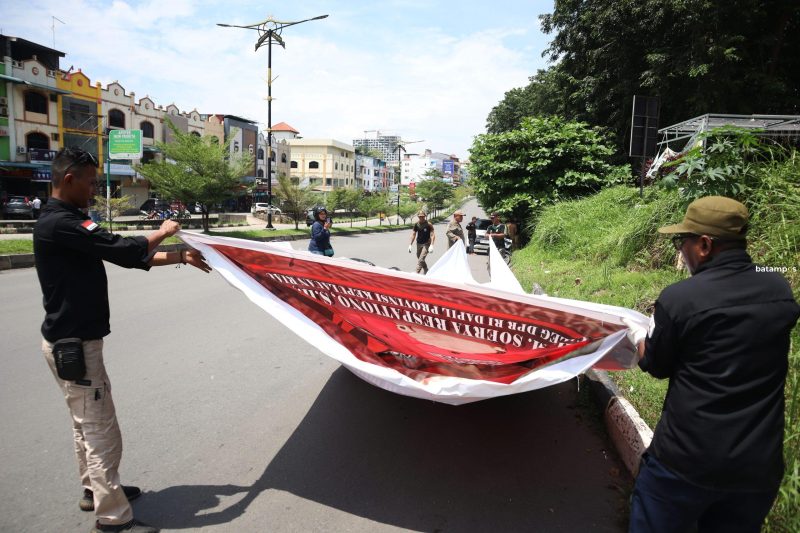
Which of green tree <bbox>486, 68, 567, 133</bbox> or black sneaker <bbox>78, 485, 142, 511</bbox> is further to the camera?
green tree <bbox>486, 68, 567, 133</bbox>

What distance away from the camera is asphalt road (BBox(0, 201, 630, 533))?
2703mm

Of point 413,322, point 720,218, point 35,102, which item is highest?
point 35,102

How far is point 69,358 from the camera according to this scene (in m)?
2.36

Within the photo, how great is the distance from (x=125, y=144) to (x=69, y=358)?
22579 millimetres

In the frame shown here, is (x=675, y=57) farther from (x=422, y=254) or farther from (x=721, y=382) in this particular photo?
(x=721, y=382)

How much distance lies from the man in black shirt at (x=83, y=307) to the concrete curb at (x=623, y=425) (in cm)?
295

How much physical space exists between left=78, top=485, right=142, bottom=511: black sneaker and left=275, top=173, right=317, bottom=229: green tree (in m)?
25.3

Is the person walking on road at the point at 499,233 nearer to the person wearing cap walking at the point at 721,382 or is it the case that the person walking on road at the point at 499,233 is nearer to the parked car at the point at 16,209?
the person wearing cap walking at the point at 721,382

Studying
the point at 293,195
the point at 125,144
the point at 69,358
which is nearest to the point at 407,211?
the point at 293,195

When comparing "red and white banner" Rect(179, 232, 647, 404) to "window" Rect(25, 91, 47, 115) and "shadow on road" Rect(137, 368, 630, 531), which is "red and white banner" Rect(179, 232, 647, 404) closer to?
"shadow on road" Rect(137, 368, 630, 531)

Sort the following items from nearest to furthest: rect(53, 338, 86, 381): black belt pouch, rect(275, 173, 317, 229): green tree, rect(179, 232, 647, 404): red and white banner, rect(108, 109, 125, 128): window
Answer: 1. rect(53, 338, 86, 381): black belt pouch
2. rect(179, 232, 647, 404): red and white banner
3. rect(275, 173, 317, 229): green tree
4. rect(108, 109, 125, 128): window

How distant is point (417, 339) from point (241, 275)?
4.25 ft

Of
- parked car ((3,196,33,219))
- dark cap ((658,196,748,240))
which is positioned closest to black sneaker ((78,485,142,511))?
dark cap ((658,196,748,240))

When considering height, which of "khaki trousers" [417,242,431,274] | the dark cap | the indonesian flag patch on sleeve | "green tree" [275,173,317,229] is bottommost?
"khaki trousers" [417,242,431,274]
